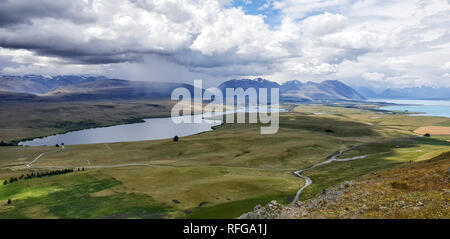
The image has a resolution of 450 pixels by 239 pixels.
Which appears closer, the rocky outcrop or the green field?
the rocky outcrop

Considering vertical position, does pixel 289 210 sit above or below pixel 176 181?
above

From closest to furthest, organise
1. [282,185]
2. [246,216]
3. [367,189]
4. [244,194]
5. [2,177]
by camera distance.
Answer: [246,216]
[367,189]
[244,194]
[282,185]
[2,177]

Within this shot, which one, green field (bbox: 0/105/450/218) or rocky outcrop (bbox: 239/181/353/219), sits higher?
rocky outcrop (bbox: 239/181/353/219)

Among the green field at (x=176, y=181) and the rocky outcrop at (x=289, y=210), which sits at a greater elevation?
the rocky outcrop at (x=289, y=210)

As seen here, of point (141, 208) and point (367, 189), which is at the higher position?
point (367, 189)

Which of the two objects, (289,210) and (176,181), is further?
(176,181)

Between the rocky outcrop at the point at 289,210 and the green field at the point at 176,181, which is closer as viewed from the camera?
the rocky outcrop at the point at 289,210

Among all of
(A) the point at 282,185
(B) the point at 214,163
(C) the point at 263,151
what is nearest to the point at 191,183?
(A) the point at 282,185

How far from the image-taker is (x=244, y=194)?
82938 mm
